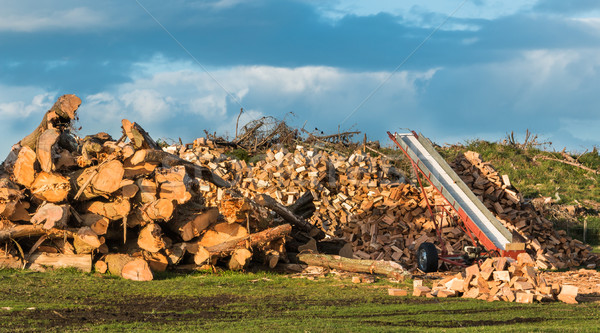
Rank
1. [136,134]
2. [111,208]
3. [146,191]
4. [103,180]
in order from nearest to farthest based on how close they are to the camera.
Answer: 1. [103,180]
2. [146,191]
3. [111,208]
4. [136,134]

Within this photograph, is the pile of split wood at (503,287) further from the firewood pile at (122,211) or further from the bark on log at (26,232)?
the bark on log at (26,232)

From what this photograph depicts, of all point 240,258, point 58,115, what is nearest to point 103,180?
point 58,115

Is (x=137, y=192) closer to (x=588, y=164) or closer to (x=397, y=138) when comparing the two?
(x=397, y=138)

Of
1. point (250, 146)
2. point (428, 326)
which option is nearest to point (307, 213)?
point (428, 326)

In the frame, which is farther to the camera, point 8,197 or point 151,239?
point 151,239

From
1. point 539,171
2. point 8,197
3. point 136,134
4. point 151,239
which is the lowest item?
point 151,239

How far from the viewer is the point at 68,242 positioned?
1406 centimetres

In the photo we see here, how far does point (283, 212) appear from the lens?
17.0 m

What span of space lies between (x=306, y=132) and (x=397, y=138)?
15.0m

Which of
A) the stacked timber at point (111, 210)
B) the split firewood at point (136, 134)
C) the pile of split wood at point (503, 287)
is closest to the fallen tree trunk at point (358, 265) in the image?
the stacked timber at point (111, 210)

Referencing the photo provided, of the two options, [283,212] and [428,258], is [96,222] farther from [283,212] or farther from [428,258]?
[428,258]

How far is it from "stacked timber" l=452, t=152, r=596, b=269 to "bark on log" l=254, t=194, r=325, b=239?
5.76 metres

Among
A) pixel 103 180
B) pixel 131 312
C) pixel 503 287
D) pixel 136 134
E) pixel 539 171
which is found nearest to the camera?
pixel 131 312

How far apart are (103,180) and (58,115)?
246 centimetres
